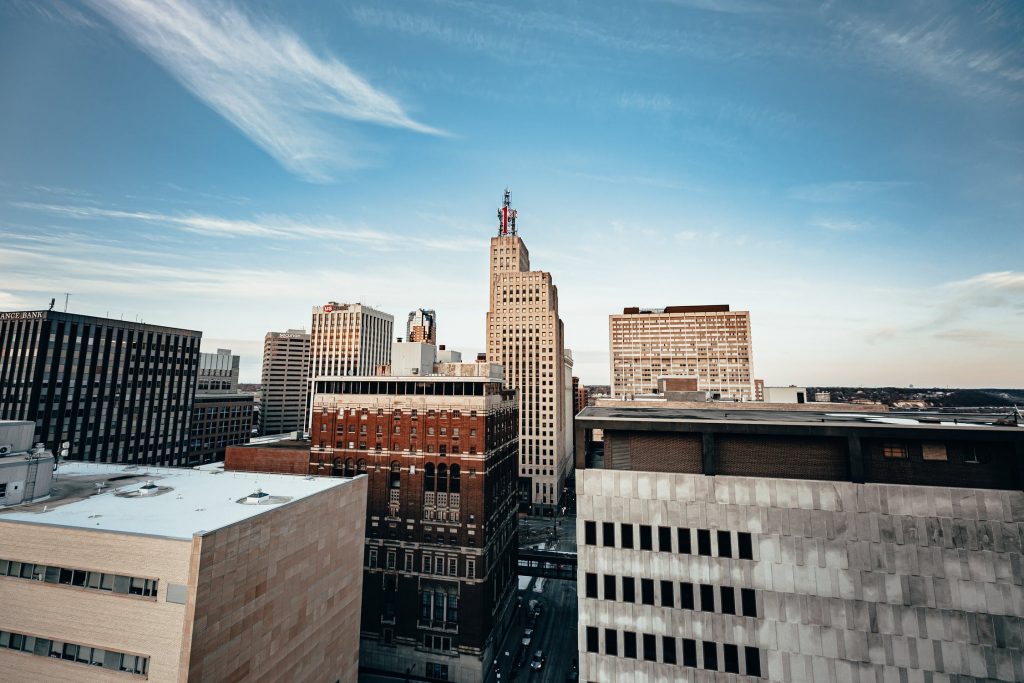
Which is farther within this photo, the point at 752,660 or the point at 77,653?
the point at 752,660

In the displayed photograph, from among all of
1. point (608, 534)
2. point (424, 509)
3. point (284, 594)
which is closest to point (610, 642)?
point (608, 534)

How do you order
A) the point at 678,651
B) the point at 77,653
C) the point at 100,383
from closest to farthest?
the point at 77,653 < the point at 678,651 < the point at 100,383

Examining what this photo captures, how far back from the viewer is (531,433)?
488 ft

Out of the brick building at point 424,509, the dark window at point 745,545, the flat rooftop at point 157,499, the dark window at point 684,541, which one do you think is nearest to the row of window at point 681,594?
the dark window at point 745,545

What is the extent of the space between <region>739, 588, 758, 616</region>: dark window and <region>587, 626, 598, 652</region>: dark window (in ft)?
38.4

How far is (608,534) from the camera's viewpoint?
37188 mm

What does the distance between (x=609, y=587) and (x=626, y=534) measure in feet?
15.0

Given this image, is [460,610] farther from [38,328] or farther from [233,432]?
[233,432]

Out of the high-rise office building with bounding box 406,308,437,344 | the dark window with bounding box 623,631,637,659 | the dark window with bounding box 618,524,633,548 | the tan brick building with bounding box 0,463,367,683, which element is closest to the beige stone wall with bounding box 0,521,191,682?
the tan brick building with bounding box 0,463,367,683

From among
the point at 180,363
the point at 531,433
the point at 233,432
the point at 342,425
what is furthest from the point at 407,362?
the point at 233,432

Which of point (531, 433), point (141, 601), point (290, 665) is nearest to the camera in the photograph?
point (141, 601)

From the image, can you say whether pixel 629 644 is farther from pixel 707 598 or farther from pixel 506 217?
pixel 506 217

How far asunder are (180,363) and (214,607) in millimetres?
126511

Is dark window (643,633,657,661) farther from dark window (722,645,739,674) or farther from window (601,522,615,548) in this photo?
window (601,522,615,548)
